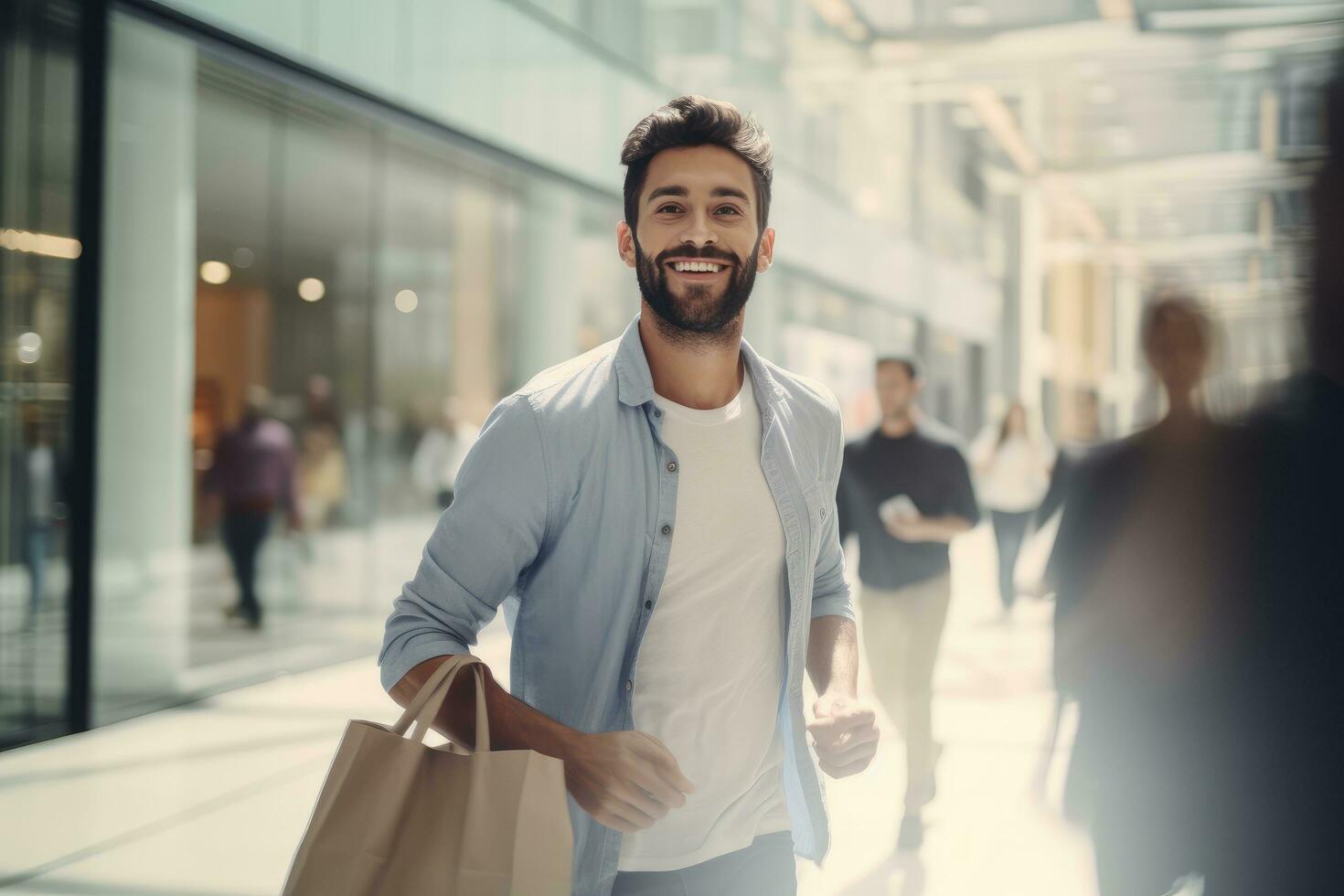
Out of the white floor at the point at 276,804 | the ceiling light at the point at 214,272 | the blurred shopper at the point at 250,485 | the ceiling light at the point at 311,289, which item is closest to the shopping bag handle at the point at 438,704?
the white floor at the point at 276,804

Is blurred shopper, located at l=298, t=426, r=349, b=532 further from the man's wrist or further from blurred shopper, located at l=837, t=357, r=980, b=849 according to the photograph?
the man's wrist

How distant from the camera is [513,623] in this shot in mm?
1813

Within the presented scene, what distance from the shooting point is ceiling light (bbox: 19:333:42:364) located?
273 inches

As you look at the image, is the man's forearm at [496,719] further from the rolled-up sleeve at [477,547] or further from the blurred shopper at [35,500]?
the blurred shopper at [35,500]

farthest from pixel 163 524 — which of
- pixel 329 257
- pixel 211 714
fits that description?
pixel 329 257

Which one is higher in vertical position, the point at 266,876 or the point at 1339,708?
the point at 1339,708

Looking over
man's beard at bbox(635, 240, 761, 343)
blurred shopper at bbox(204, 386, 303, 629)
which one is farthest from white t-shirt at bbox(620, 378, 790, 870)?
blurred shopper at bbox(204, 386, 303, 629)

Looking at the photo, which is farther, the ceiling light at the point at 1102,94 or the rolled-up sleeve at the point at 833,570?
the ceiling light at the point at 1102,94

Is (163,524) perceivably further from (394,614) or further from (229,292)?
(394,614)

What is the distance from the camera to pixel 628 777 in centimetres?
146

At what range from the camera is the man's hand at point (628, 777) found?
145cm

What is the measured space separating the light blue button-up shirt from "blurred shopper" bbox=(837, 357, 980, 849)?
11.7ft

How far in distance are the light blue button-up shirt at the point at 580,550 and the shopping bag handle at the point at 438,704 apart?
86 mm

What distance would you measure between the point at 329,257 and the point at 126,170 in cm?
266
